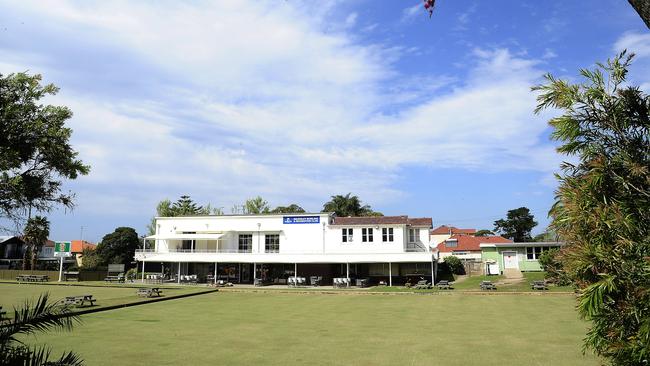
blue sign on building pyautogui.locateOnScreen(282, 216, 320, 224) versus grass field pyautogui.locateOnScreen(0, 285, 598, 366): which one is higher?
blue sign on building pyautogui.locateOnScreen(282, 216, 320, 224)

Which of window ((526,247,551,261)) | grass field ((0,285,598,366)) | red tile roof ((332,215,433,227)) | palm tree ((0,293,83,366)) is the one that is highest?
red tile roof ((332,215,433,227))

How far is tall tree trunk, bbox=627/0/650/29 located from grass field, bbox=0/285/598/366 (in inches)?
299

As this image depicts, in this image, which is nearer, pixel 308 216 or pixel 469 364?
pixel 469 364

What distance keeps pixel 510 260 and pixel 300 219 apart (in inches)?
732

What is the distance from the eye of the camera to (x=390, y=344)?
11.3 m

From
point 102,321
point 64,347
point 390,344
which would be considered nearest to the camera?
point 64,347

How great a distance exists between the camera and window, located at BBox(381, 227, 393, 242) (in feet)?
122

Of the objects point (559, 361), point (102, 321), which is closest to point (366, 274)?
point (102, 321)

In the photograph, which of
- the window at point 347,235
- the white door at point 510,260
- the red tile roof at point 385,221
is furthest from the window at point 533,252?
the window at point 347,235

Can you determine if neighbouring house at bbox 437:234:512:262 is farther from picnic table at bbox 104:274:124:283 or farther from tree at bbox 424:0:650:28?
tree at bbox 424:0:650:28

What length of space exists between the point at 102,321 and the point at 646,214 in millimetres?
15385

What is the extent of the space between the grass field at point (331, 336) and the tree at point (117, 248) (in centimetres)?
3874

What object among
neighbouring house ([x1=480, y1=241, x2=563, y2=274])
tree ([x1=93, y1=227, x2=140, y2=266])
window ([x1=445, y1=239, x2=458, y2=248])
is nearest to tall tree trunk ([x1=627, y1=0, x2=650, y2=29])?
neighbouring house ([x1=480, y1=241, x2=563, y2=274])

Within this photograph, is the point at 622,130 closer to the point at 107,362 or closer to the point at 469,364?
the point at 469,364
